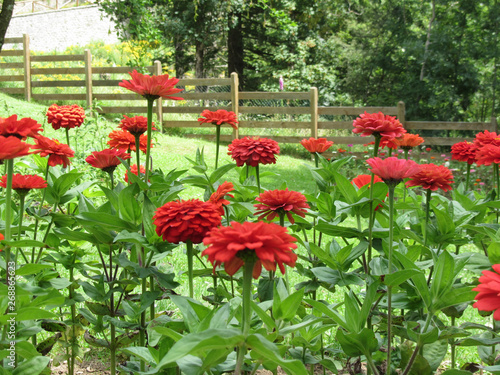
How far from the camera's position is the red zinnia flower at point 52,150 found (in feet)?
4.29

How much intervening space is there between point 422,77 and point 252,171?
1154 cm

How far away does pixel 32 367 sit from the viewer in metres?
0.96

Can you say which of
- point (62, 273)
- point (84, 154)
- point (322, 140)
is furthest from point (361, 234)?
point (84, 154)

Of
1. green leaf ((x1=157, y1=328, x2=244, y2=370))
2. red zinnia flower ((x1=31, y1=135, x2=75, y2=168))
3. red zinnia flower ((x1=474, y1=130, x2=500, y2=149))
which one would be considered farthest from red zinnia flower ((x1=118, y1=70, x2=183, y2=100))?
red zinnia flower ((x1=474, y1=130, x2=500, y2=149))

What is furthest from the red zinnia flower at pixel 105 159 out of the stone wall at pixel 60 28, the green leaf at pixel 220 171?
the stone wall at pixel 60 28

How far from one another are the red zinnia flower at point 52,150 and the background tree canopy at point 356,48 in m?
9.64

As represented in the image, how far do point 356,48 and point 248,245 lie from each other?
1488 centimetres

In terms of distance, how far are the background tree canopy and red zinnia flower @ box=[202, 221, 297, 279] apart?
10.4 meters

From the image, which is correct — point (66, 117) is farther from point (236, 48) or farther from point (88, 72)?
point (236, 48)

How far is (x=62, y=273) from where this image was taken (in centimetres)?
271

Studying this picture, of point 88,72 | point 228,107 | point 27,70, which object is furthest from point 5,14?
point 27,70

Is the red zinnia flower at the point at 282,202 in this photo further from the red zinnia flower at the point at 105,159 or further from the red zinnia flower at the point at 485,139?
the red zinnia flower at the point at 485,139

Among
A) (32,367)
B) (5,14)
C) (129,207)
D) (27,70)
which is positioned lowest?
(32,367)

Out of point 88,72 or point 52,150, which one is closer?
point 52,150
